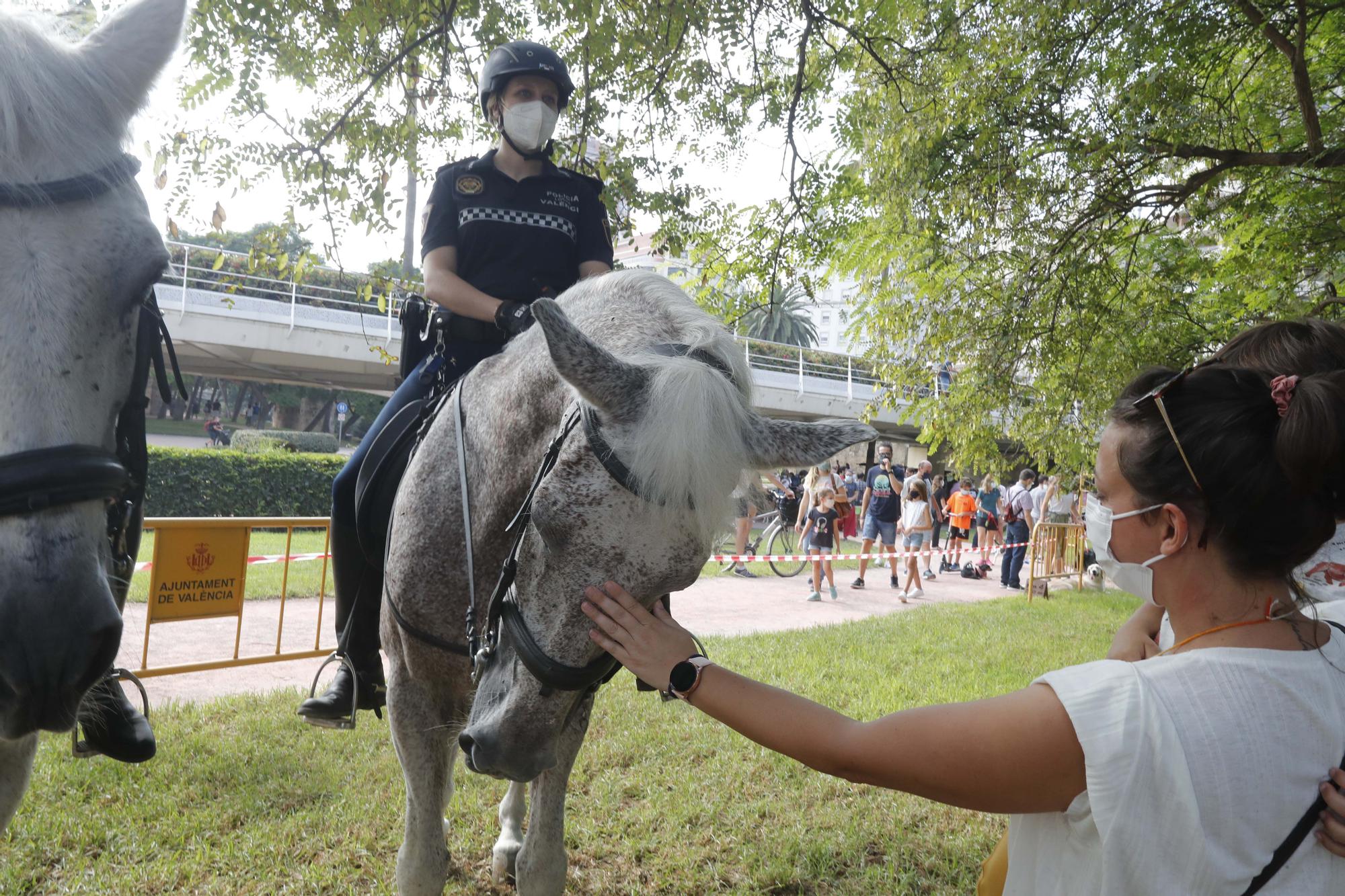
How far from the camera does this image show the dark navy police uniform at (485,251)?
3.24 m

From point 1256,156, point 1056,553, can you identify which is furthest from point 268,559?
point 1056,553

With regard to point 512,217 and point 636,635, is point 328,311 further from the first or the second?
point 636,635

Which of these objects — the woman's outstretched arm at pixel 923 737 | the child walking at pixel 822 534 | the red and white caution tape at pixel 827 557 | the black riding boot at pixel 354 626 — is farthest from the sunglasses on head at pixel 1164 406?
the child walking at pixel 822 534

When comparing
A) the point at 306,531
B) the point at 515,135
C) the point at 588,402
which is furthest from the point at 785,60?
the point at 306,531

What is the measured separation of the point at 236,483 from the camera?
1647 centimetres

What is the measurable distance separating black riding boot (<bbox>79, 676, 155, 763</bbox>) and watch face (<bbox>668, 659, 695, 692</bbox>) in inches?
72.8

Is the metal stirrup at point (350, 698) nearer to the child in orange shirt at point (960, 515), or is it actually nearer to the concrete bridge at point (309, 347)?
the concrete bridge at point (309, 347)

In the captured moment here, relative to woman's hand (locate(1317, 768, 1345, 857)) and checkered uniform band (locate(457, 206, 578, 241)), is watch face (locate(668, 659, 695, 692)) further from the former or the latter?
checkered uniform band (locate(457, 206, 578, 241))

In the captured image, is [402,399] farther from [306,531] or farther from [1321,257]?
[306,531]

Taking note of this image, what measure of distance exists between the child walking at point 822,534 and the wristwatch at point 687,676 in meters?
12.3

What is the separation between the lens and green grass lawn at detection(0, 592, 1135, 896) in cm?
389

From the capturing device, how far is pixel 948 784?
159cm

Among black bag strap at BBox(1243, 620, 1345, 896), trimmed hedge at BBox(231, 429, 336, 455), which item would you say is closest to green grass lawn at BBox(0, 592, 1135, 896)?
black bag strap at BBox(1243, 620, 1345, 896)

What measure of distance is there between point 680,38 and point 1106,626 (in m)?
10.6
